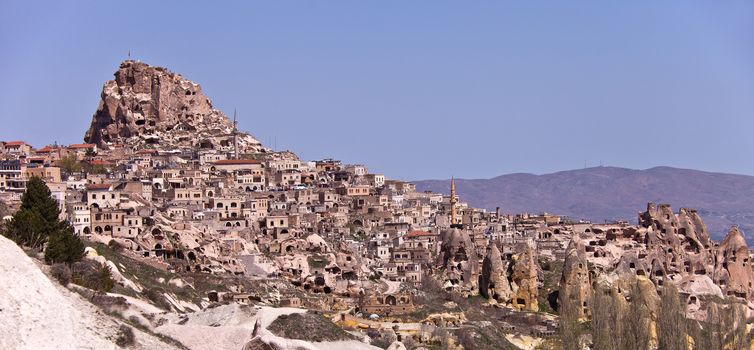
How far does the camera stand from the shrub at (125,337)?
128ft

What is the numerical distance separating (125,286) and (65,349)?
55.9ft

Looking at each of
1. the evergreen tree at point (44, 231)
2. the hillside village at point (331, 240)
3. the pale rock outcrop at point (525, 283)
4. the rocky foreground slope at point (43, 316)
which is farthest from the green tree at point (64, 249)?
the pale rock outcrop at point (525, 283)

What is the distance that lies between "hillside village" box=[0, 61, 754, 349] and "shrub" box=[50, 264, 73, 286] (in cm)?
358

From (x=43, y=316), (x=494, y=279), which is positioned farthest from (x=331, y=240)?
(x=43, y=316)

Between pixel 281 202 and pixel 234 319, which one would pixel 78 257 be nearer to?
pixel 234 319

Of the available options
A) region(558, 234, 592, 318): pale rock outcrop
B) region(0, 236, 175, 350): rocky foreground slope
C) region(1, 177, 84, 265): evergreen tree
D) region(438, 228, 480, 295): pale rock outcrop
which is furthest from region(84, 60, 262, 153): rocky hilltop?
region(0, 236, 175, 350): rocky foreground slope

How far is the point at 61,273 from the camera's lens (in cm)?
4438

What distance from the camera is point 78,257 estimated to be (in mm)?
50844

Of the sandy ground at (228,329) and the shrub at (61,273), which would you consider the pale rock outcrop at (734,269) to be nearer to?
the sandy ground at (228,329)

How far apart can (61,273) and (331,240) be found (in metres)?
45.5

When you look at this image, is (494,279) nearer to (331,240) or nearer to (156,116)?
(331,240)

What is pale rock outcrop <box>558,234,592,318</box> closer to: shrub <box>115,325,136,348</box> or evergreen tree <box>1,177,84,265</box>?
evergreen tree <box>1,177,84,265</box>

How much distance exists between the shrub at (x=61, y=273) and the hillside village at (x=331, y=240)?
11.8 feet

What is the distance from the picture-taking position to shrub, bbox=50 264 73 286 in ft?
143
